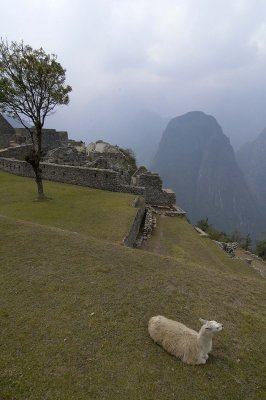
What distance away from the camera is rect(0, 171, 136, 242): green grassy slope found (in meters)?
16.9

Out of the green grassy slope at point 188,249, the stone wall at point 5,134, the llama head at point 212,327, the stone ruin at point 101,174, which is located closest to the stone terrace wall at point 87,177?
the stone ruin at point 101,174

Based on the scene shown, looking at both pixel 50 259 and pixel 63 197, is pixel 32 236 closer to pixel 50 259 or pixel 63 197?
pixel 50 259

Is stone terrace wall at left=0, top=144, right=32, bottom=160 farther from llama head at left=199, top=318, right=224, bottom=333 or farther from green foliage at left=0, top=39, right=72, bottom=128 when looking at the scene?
llama head at left=199, top=318, right=224, bottom=333

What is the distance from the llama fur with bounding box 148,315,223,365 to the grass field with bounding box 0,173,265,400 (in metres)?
0.17

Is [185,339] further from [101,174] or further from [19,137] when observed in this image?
[19,137]

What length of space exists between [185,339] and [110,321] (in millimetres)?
1933

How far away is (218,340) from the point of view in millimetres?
7293

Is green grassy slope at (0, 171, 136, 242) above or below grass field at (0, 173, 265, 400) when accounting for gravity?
above

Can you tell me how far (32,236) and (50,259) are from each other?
2117mm

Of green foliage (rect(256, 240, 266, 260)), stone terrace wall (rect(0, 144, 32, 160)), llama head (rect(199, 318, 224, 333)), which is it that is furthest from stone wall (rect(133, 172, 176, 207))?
green foliage (rect(256, 240, 266, 260))

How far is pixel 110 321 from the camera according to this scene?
7680 mm

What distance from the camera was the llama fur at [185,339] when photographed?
21.2 feet

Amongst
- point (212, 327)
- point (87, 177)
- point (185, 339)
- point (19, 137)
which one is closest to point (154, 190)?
point (87, 177)

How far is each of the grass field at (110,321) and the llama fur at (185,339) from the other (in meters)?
0.17
